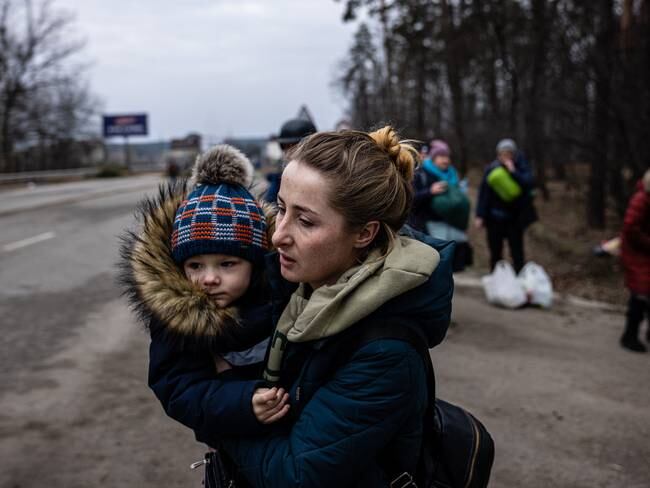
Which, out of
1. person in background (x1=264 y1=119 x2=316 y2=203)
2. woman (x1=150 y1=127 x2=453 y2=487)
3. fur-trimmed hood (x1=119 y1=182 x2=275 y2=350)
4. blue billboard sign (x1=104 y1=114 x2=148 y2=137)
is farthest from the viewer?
blue billboard sign (x1=104 y1=114 x2=148 y2=137)

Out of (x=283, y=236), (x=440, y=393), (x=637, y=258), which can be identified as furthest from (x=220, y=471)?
(x=637, y=258)

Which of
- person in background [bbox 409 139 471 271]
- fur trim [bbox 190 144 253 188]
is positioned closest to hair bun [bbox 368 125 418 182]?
fur trim [bbox 190 144 253 188]

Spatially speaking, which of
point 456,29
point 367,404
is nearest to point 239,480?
point 367,404

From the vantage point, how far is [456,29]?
2495 cm

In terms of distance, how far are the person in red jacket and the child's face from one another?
179 inches

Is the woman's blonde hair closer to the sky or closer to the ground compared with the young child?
closer to the sky

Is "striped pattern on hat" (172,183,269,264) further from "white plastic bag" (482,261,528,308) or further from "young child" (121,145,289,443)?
"white plastic bag" (482,261,528,308)

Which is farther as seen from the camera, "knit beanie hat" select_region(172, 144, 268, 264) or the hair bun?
"knit beanie hat" select_region(172, 144, 268, 264)

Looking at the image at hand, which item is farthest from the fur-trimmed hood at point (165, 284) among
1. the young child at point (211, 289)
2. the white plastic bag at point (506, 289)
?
the white plastic bag at point (506, 289)

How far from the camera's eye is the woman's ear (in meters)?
1.63

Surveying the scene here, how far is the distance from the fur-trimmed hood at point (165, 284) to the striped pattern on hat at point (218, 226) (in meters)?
0.06

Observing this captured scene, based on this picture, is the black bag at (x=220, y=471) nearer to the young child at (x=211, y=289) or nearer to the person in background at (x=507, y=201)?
the young child at (x=211, y=289)

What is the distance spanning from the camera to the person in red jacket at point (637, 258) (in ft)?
18.2

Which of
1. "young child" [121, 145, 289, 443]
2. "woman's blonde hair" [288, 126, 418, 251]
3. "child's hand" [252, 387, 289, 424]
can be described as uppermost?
"woman's blonde hair" [288, 126, 418, 251]
